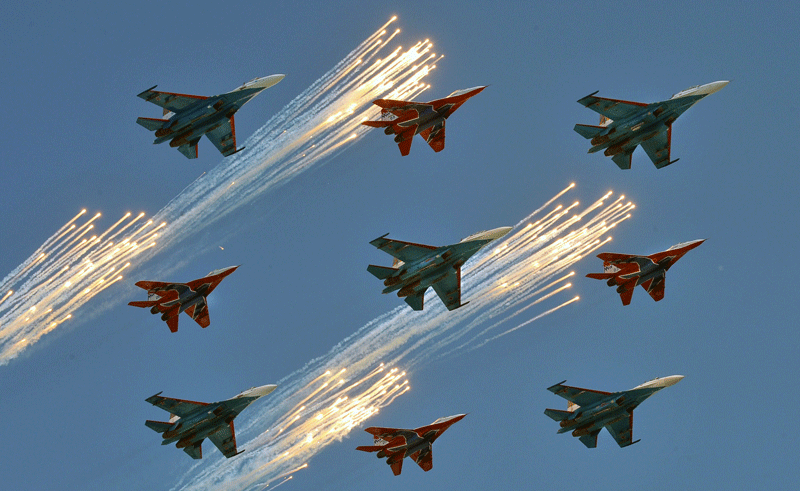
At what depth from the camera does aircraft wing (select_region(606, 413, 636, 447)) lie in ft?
348

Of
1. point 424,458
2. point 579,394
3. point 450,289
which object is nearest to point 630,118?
point 450,289

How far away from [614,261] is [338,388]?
24639 millimetres

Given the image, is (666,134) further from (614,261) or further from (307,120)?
(307,120)

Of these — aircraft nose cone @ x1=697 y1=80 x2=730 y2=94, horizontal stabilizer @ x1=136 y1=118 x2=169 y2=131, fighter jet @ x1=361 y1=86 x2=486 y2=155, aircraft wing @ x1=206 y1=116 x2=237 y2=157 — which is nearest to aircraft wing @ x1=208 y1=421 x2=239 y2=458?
aircraft wing @ x1=206 y1=116 x2=237 y2=157

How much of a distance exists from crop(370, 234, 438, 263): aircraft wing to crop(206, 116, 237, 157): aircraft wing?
51.0 feet

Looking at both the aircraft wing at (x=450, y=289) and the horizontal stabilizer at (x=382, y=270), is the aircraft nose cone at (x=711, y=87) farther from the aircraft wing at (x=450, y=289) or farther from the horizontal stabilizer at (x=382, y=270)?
the horizontal stabilizer at (x=382, y=270)

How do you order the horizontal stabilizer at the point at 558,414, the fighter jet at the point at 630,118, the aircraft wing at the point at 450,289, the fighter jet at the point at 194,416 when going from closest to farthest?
1. the fighter jet at the point at 194,416
2. the fighter jet at the point at 630,118
3. the horizontal stabilizer at the point at 558,414
4. the aircraft wing at the point at 450,289

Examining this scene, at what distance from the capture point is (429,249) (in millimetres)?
101000

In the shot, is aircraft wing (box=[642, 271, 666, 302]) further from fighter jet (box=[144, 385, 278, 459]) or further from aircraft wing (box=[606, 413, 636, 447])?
fighter jet (box=[144, 385, 278, 459])

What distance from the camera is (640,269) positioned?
10362 centimetres

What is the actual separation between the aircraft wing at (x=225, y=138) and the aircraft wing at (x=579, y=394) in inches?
1286

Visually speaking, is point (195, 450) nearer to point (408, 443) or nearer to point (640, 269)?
point (408, 443)

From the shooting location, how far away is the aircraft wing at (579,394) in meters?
103

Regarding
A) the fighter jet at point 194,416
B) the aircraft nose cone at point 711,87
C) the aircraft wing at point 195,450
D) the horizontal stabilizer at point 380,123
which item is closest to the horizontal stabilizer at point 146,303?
the fighter jet at point 194,416
